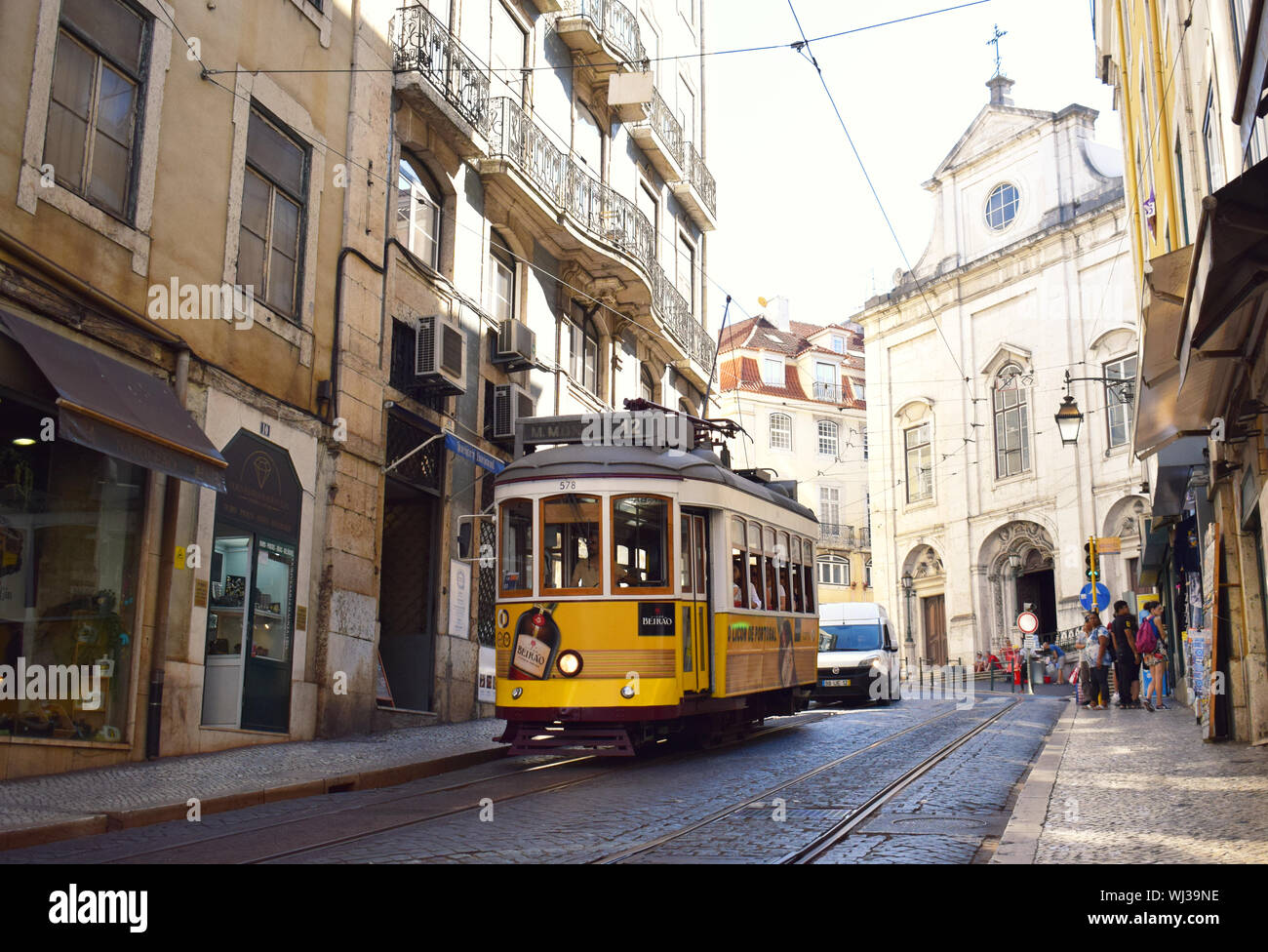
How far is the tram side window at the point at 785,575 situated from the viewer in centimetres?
1452

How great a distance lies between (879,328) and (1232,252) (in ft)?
129

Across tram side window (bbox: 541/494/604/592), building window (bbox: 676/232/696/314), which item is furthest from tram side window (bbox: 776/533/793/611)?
building window (bbox: 676/232/696/314)

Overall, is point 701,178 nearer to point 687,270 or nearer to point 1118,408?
point 687,270

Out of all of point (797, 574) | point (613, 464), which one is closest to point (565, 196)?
point (797, 574)

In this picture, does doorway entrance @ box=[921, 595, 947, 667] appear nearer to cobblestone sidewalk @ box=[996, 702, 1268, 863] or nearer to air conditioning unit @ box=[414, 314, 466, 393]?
cobblestone sidewalk @ box=[996, 702, 1268, 863]

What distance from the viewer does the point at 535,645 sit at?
1132 centimetres

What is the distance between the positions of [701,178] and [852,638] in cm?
1206

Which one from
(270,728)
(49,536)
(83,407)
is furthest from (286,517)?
(83,407)

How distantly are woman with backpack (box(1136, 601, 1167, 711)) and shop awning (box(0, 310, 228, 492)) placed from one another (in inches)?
530

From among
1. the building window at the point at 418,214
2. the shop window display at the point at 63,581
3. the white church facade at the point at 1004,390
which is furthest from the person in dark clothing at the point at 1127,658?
the white church facade at the point at 1004,390

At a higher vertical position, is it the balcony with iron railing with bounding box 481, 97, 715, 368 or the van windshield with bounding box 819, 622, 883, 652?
the balcony with iron railing with bounding box 481, 97, 715, 368

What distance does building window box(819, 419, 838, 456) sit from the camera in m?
59.5

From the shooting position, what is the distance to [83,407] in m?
9.32

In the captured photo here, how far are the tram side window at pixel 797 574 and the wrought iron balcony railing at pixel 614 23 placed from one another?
11090 mm
